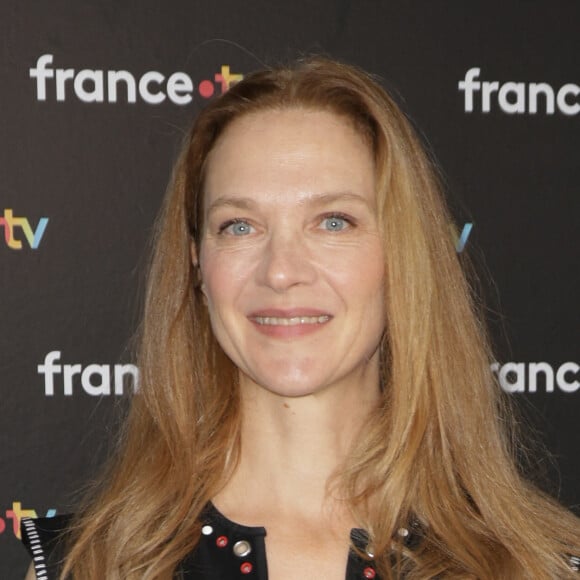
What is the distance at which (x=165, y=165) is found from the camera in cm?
230

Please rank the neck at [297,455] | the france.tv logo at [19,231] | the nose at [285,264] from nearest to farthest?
the nose at [285,264] < the neck at [297,455] < the france.tv logo at [19,231]

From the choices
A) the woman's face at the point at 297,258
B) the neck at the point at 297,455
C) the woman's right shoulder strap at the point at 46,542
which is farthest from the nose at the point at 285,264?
the woman's right shoulder strap at the point at 46,542

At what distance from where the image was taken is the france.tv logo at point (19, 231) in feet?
7.32

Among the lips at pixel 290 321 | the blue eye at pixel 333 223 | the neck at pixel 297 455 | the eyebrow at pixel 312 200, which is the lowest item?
the neck at pixel 297 455

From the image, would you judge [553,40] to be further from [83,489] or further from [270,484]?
[83,489]

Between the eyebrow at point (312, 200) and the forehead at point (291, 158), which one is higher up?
the forehead at point (291, 158)

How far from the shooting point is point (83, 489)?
2.35 metres

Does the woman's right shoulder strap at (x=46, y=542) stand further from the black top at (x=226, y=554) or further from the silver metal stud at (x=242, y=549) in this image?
the silver metal stud at (x=242, y=549)

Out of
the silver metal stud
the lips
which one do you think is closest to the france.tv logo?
the lips

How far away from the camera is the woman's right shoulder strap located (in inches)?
63.2

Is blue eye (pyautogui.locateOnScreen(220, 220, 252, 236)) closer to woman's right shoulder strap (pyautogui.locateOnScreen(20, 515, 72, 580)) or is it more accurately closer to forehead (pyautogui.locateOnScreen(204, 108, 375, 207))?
forehead (pyautogui.locateOnScreen(204, 108, 375, 207))

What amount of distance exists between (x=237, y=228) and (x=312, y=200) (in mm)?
142

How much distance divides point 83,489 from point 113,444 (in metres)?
0.15

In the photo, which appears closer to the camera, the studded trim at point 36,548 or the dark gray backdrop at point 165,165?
the studded trim at point 36,548
